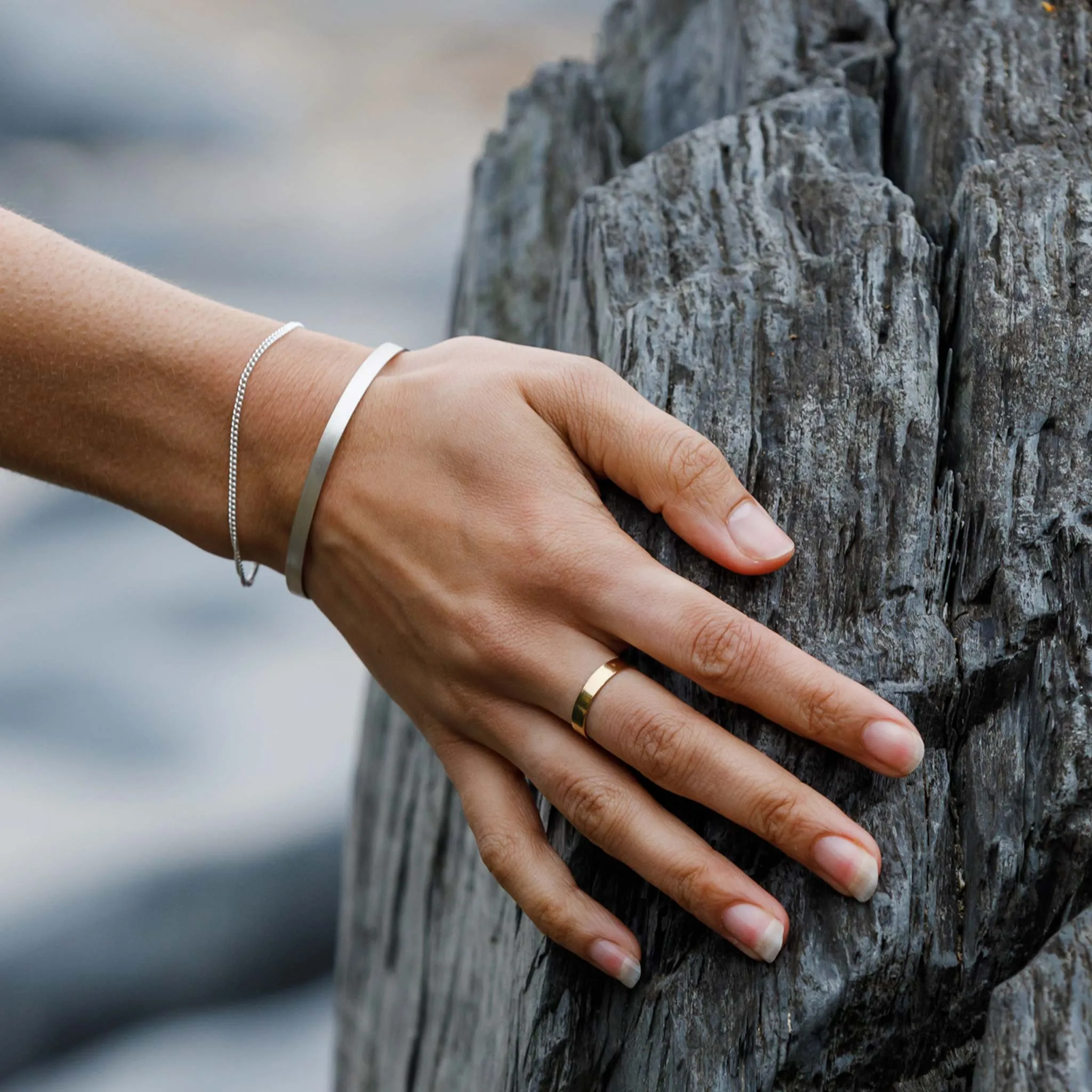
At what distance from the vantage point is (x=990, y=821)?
38.8 inches

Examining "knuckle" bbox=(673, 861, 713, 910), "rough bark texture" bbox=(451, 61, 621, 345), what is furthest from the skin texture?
"rough bark texture" bbox=(451, 61, 621, 345)

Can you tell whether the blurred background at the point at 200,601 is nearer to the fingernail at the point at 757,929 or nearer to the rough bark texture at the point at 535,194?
the rough bark texture at the point at 535,194

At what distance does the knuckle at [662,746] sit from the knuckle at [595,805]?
2.0 inches

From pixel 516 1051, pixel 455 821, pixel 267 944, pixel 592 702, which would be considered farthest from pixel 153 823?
pixel 592 702

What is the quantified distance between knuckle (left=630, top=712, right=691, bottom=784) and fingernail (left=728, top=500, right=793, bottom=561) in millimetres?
198

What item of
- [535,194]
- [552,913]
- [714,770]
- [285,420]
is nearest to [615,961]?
[552,913]

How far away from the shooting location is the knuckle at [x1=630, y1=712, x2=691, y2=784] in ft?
3.26

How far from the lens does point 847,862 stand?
3.09 feet

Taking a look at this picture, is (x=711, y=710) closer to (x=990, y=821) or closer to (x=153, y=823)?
(x=990, y=821)

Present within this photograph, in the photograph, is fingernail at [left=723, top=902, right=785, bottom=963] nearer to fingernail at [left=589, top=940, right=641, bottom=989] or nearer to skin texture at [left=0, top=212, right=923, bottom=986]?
skin texture at [left=0, top=212, right=923, bottom=986]

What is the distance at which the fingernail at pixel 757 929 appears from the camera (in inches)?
37.9

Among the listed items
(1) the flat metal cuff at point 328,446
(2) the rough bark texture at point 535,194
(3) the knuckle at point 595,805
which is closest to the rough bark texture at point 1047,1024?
(3) the knuckle at point 595,805

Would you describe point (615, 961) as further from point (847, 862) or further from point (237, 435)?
point (237, 435)

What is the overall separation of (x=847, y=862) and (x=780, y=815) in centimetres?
7
